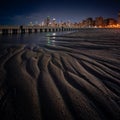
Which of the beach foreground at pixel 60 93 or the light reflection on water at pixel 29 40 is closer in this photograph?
the beach foreground at pixel 60 93

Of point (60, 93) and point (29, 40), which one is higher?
point (29, 40)

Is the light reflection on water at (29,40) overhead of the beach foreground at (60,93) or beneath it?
overhead

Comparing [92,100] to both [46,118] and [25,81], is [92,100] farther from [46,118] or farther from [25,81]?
[25,81]

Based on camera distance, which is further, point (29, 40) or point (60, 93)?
point (29, 40)

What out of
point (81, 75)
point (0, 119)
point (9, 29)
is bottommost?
point (0, 119)

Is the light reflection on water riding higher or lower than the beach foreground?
higher

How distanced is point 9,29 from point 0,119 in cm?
5528

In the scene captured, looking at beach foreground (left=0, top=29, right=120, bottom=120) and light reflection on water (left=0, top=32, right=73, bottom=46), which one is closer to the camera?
beach foreground (left=0, top=29, right=120, bottom=120)

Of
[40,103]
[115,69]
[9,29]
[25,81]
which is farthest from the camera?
[9,29]

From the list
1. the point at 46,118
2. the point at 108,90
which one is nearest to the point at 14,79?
the point at 46,118

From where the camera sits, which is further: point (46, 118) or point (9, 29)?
point (9, 29)

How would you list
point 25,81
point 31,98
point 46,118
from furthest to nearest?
point 25,81 → point 31,98 → point 46,118

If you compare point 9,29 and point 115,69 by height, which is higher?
point 9,29

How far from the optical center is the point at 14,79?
6469mm
